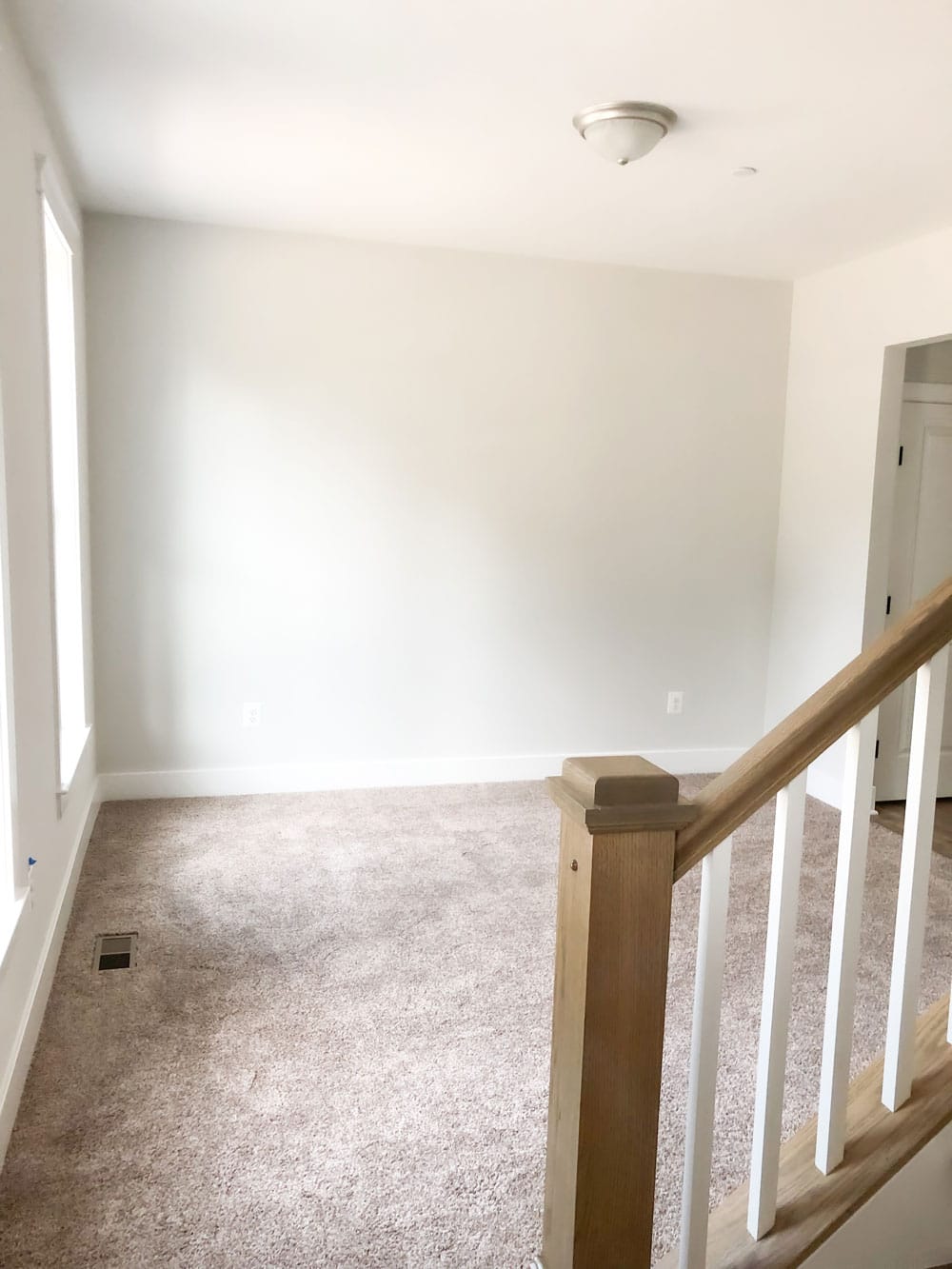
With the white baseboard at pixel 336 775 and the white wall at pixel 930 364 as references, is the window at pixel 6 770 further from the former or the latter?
the white wall at pixel 930 364

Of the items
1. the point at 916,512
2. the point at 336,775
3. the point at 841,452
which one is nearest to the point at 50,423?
the point at 336,775

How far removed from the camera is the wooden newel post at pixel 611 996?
1.20 m

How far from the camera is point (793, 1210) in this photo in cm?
141

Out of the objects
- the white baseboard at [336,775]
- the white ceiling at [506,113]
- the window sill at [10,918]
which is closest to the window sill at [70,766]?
the white baseboard at [336,775]

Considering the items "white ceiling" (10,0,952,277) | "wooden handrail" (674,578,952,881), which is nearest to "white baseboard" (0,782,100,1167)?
"wooden handrail" (674,578,952,881)

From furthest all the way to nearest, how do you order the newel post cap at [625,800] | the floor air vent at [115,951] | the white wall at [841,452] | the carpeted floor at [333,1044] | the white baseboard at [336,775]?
the white baseboard at [336,775], the white wall at [841,452], the floor air vent at [115,951], the carpeted floor at [333,1044], the newel post cap at [625,800]

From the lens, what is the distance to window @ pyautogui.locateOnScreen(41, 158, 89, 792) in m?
3.57

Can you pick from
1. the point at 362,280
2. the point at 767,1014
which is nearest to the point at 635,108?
the point at 362,280

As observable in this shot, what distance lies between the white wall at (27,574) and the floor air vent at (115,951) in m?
0.12

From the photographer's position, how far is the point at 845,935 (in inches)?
52.7

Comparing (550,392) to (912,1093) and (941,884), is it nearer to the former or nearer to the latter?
(941,884)

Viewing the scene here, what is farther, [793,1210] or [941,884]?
[941,884]

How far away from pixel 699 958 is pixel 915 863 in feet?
1.14

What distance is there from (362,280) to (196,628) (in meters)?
1.68
